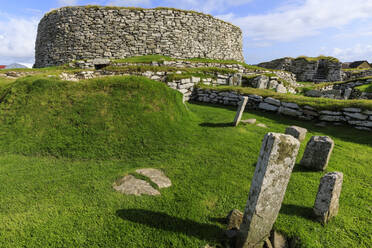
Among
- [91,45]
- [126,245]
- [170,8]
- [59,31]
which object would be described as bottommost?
[126,245]

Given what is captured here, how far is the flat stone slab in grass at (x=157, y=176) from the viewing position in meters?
4.67

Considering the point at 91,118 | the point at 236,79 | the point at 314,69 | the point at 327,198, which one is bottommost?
the point at 327,198

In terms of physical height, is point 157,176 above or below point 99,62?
below

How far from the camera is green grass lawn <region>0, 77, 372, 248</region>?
3.29m

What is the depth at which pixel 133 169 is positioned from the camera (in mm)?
5312

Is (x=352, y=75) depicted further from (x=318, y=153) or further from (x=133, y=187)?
(x=133, y=187)

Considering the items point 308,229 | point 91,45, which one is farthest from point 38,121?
point 91,45

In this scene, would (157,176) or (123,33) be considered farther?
(123,33)

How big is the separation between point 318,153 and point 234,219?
3480mm

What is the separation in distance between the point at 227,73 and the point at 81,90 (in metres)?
12.9

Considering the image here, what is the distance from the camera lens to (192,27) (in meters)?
23.5

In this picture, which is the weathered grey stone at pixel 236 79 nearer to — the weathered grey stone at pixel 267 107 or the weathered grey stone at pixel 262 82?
the weathered grey stone at pixel 262 82

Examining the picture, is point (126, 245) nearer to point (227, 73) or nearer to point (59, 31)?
point (227, 73)

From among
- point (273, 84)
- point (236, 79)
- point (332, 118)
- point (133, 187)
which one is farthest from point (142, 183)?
point (273, 84)
